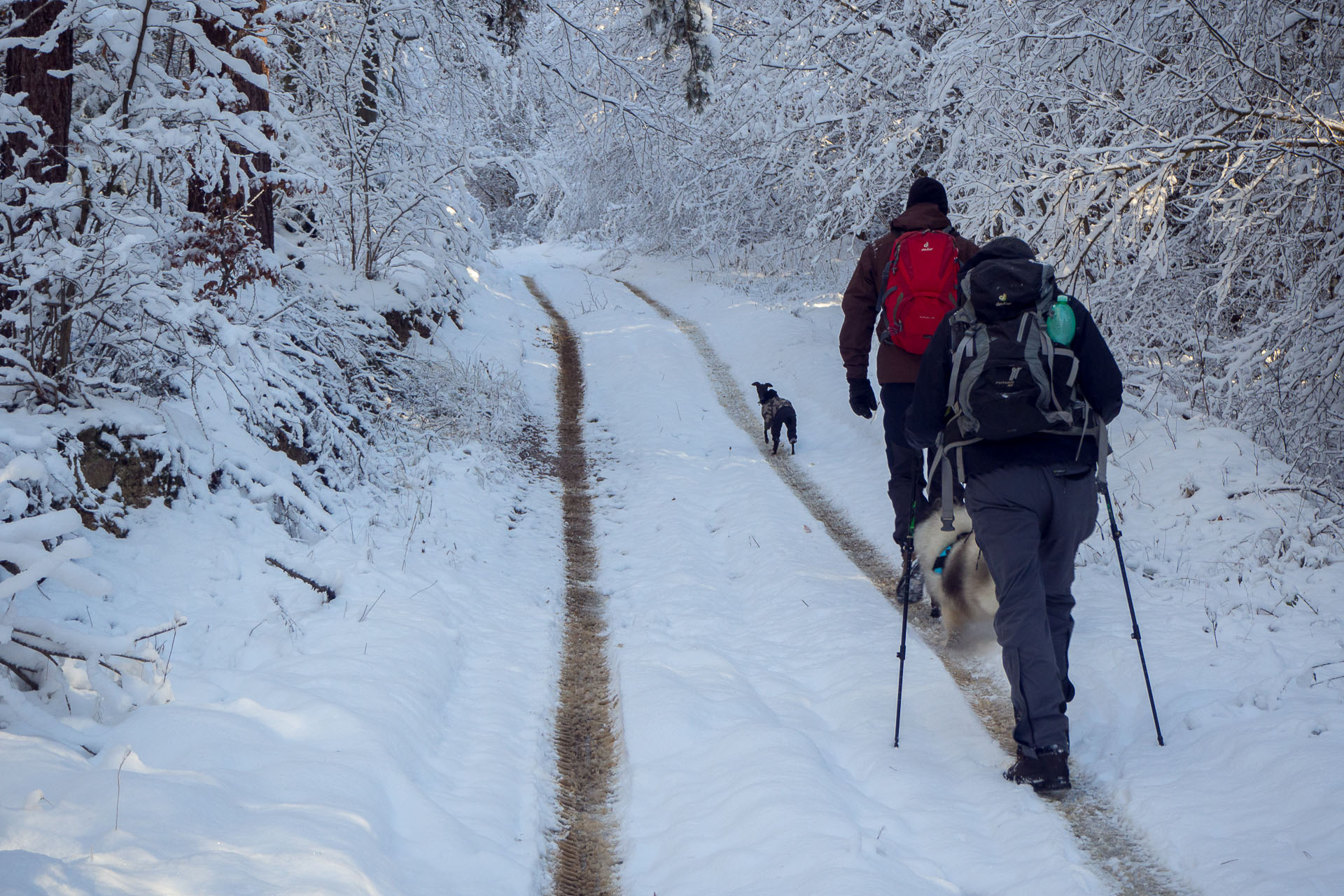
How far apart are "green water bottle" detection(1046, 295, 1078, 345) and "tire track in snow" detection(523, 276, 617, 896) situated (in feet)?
10.1

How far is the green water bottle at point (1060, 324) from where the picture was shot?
12.5 feet

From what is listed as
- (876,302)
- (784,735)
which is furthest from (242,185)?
(784,735)

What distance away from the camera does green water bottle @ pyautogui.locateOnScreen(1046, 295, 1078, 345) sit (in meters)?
3.82

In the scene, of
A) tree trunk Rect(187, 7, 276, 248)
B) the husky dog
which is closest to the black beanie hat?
the husky dog

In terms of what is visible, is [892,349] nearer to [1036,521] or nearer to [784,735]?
[1036,521]

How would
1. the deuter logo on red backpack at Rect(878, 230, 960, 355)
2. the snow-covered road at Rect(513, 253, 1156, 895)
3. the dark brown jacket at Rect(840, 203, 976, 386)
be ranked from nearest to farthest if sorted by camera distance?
the snow-covered road at Rect(513, 253, 1156, 895), the deuter logo on red backpack at Rect(878, 230, 960, 355), the dark brown jacket at Rect(840, 203, 976, 386)

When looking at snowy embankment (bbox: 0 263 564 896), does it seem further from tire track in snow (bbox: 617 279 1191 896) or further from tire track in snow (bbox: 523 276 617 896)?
tire track in snow (bbox: 617 279 1191 896)

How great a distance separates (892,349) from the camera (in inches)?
222

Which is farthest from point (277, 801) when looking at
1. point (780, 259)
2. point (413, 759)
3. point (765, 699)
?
point (780, 259)

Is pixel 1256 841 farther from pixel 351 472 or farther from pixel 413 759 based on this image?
pixel 351 472

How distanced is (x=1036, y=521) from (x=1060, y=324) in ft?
3.05

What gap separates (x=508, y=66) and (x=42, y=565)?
30.9 feet

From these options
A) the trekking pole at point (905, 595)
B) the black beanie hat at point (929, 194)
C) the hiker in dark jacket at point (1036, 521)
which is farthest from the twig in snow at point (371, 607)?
the black beanie hat at point (929, 194)

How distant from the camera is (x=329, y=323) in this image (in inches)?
343
